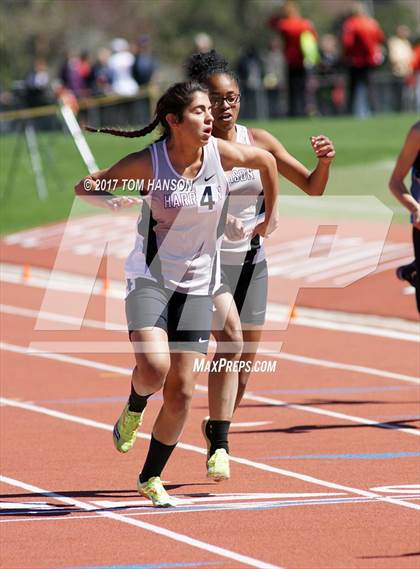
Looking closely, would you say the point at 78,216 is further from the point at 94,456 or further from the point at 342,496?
the point at 342,496

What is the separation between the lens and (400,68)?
31000 mm

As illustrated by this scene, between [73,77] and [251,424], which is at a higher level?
[251,424]

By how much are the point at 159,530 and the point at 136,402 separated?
0.91 m

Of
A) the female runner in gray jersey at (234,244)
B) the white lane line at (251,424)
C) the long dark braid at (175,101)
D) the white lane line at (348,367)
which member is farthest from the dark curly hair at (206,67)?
the white lane line at (348,367)

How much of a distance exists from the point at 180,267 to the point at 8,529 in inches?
66.0

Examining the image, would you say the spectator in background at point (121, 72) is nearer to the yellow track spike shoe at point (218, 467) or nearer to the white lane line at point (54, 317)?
the white lane line at point (54, 317)

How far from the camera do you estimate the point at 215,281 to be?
814cm

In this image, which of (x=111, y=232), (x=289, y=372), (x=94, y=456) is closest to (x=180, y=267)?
(x=94, y=456)

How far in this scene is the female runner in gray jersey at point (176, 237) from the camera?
7.76 meters

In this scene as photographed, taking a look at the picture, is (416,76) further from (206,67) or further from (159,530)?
(159,530)

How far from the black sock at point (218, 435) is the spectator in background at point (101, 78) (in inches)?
851

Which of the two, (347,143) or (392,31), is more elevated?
(347,143)

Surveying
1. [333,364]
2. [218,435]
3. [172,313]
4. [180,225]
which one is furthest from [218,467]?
[333,364]

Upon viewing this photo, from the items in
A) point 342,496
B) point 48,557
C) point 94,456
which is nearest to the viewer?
point 48,557
